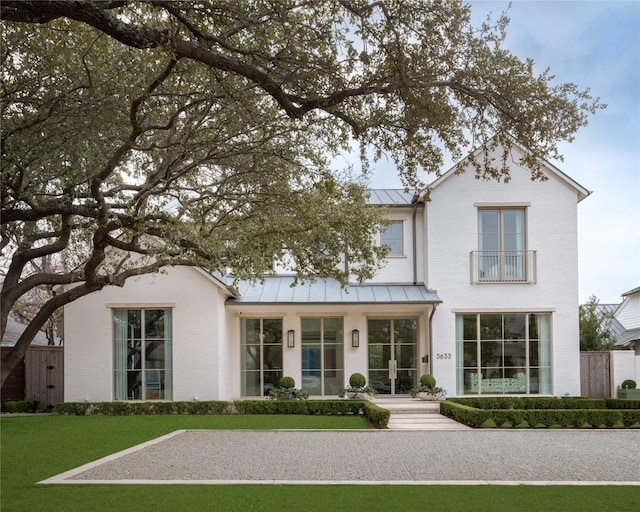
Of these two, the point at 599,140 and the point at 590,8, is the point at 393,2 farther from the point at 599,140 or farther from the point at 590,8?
the point at 599,140

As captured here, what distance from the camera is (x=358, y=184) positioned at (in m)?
16.8

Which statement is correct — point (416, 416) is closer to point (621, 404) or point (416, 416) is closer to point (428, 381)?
point (428, 381)

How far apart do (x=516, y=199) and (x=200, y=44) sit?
54.9 ft

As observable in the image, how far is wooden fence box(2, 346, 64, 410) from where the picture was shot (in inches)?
887

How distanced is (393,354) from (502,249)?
495cm

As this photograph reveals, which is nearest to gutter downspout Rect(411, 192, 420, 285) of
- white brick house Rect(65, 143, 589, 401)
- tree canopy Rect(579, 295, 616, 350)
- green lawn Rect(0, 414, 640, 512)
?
white brick house Rect(65, 143, 589, 401)

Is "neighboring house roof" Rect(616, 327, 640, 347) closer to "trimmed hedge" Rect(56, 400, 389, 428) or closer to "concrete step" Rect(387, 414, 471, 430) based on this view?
"concrete step" Rect(387, 414, 471, 430)

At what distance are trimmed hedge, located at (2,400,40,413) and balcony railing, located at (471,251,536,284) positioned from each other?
1465cm

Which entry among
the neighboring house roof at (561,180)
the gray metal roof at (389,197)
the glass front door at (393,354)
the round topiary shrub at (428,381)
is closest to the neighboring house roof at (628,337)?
the neighboring house roof at (561,180)

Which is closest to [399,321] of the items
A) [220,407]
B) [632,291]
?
[220,407]

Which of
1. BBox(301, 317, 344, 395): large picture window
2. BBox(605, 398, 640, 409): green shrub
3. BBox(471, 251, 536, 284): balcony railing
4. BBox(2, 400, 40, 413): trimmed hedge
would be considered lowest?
BBox(2, 400, 40, 413): trimmed hedge

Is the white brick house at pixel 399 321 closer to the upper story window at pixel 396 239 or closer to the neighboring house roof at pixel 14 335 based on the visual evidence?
the upper story window at pixel 396 239

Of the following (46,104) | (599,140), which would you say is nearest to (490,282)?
(599,140)

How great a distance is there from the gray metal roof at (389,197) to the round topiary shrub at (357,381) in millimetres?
5884
